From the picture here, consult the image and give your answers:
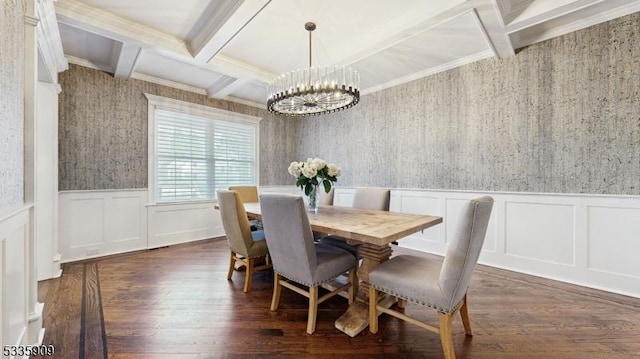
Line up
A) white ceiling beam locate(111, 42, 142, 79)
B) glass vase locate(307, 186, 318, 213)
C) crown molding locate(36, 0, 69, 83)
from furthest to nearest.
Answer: white ceiling beam locate(111, 42, 142, 79)
glass vase locate(307, 186, 318, 213)
crown molding locate(36, 0, 69, 83)

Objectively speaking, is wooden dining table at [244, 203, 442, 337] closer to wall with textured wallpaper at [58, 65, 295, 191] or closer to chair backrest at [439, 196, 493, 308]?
chair backrest at [439, 196, 493, 308]

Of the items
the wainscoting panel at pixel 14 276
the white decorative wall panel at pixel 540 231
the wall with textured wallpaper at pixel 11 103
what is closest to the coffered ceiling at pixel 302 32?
the wall with textured wallpaper at pixel 11 103

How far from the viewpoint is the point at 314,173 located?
8.18ft

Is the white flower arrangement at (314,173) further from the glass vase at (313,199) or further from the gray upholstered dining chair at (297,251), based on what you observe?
the gray upholstered dining chair at (297,251)

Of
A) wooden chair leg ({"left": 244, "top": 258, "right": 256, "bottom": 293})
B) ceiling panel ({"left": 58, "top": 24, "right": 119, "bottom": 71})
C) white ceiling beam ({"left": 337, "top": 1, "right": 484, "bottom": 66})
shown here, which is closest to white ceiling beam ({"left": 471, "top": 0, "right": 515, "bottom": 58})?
white ceiling beam ({"left": 337, "top": 1, "right": 484, "bottom": 66})

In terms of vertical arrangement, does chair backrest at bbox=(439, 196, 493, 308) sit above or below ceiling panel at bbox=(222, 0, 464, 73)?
below

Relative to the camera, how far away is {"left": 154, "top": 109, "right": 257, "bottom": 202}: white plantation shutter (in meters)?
4.10

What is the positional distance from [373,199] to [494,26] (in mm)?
2029

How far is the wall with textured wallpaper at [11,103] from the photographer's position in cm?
122

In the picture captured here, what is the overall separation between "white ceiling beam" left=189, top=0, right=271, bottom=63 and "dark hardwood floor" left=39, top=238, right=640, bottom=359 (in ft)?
8.00

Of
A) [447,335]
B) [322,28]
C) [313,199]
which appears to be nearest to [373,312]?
[447,335]

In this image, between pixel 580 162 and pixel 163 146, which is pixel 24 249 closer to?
pixel 163 146

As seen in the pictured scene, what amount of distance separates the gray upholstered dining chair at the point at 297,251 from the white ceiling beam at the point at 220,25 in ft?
5.20

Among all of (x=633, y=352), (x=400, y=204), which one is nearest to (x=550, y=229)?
(x=633, y=352)
